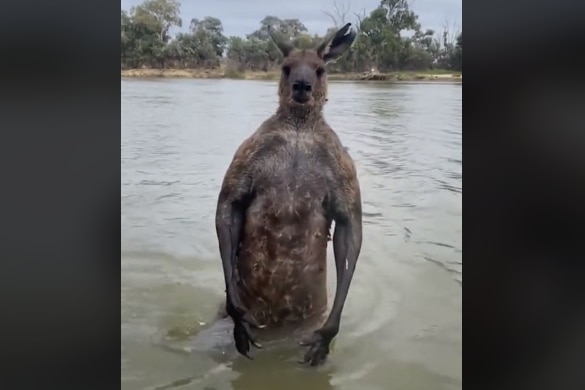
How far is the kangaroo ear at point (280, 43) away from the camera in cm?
239

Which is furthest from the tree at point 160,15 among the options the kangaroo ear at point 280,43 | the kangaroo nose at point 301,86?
the kangaroo nose at point 301,86

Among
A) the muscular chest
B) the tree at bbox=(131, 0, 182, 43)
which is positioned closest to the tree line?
the tree at bbox=(131, 0, 182, 43)

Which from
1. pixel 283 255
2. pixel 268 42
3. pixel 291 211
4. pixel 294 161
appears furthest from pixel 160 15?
pixel 283 255

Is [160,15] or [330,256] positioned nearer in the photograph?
[160,15]

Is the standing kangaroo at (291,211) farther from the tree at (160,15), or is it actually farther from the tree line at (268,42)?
the tree at (160,15)

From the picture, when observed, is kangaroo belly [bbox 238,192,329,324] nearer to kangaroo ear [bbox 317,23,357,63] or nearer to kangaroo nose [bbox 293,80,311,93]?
kangaroo nose [bbox 293,80,311,93]

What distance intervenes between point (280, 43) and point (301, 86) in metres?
0.16

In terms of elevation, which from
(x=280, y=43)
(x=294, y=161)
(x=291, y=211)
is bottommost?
(x=291, y=211)

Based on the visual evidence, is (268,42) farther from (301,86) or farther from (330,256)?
(330,256)

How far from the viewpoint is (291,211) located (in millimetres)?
2396
